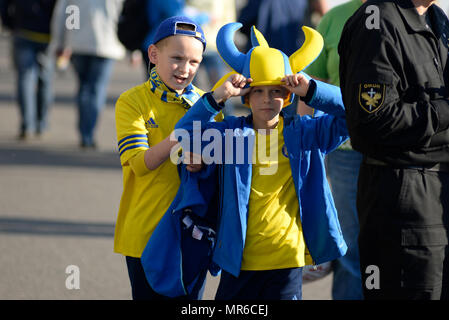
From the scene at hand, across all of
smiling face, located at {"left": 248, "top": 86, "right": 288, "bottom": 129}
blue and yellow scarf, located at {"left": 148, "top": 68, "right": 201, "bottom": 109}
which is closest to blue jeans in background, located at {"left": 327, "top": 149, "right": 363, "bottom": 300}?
smiling face, located at {"left": 248, "top": 86, "right": 288, "bottom": 129}

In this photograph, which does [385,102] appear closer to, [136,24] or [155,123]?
[155,123]

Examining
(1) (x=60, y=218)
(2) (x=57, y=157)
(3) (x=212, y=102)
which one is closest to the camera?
(3) (x=212, y=102)

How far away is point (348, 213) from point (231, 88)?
154cm

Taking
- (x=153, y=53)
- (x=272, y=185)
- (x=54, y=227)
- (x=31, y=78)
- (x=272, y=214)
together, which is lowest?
(x=54, y=227)

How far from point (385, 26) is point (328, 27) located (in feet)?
4.26

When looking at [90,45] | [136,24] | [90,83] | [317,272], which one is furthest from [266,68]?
[90,83]

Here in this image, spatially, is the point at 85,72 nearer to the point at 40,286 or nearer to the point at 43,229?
the point at 43,229

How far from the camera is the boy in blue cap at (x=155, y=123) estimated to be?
3.24m

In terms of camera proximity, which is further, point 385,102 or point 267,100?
point 267,100

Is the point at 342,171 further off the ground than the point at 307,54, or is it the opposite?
the point at 307,54

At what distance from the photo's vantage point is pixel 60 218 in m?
6.30

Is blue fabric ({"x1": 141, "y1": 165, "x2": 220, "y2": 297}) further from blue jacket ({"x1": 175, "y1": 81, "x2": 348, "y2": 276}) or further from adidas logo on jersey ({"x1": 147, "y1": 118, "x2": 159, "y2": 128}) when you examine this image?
adidas logo on jersey ({"x1": 147, "y1": 118, "x2": 159, "y2": 128})

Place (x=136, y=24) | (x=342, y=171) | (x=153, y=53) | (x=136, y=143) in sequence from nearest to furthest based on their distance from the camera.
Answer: (x=136, y=143), (x=153, y=53), (x=342, y=171), (x=136, y=24)
